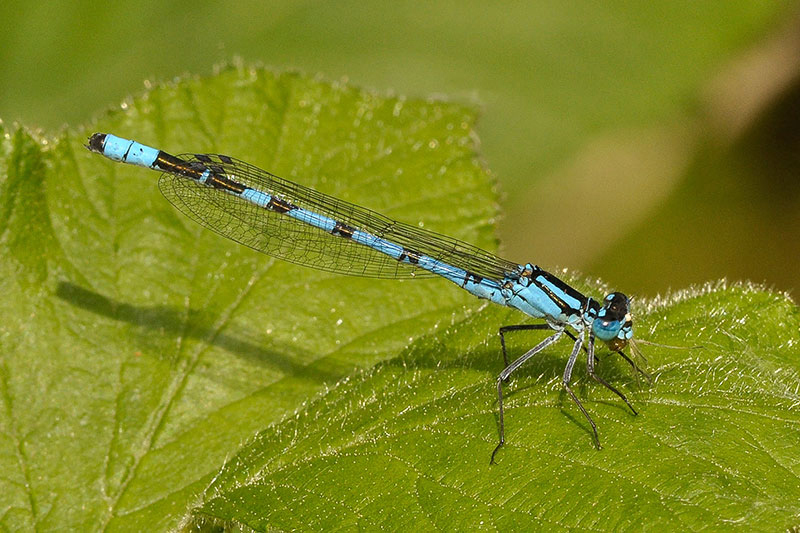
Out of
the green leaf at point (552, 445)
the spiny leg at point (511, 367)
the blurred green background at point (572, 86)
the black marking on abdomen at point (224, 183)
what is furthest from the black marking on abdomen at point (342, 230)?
the blurred green background at point (572, 86)

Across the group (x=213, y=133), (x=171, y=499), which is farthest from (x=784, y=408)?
(x=213, y=133)

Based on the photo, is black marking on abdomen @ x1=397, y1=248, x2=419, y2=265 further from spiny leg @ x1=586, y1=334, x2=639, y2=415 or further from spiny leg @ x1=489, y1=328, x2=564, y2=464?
spiny leg @ x1=586, y1=334, x2=639, y2=415

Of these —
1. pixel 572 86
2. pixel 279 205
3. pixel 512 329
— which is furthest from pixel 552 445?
pixel 572 86

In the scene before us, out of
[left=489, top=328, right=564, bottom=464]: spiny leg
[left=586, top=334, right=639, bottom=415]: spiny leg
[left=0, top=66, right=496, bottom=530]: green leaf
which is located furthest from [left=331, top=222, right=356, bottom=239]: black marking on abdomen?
[left=586, top=334, right=639, bottom=415]: spiny leg

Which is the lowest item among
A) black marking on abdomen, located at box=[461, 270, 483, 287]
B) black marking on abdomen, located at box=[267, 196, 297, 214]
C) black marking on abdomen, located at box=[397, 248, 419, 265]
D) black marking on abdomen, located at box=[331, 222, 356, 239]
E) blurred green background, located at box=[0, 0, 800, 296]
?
black marking on abdomen, located at box=[461, 270, 483, 287]

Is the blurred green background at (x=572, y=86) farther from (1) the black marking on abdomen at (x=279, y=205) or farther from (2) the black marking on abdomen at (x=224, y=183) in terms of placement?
(1) the black marking on abdomen at (x=279, y=205)
